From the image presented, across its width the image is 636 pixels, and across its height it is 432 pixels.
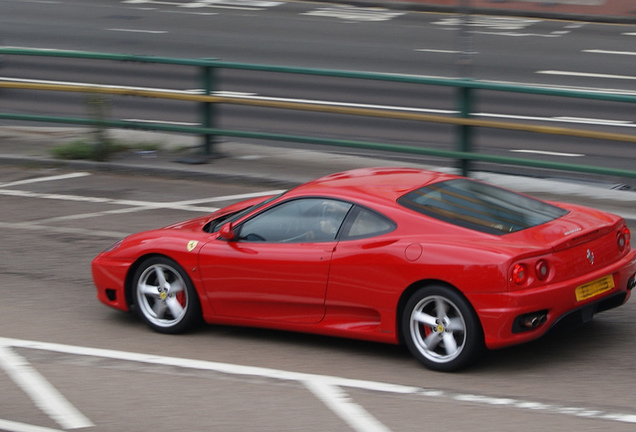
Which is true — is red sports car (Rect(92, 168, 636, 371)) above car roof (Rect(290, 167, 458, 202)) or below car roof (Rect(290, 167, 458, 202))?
below

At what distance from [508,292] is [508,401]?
2.15ft

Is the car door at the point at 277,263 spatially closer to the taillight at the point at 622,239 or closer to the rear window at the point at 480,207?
the rear window at the point at 480,207

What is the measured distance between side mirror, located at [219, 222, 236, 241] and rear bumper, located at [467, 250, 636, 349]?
1.92 m

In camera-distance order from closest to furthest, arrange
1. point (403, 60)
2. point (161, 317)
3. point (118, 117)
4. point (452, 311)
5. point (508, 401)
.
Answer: point (508, 401)
point (452, 311)
point (161, 317)
point (118, 117)
point (403, 60)

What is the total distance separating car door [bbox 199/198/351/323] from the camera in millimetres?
7152

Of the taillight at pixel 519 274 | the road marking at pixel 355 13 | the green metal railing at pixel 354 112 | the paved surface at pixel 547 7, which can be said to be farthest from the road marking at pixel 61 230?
the paved surface at pixel 547 7

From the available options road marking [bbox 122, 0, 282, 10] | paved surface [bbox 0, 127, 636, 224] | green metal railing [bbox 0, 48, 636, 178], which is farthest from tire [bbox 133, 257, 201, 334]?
road marking [bbox 122, 0, 282, 10]

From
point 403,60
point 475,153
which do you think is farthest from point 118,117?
point 403,60

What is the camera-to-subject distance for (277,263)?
7285mm

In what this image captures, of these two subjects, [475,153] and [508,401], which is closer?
[508,401]

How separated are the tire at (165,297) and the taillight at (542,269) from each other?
259 cm

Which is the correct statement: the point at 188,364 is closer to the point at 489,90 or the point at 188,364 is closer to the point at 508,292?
the point at 508,292

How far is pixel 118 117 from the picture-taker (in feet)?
47.5

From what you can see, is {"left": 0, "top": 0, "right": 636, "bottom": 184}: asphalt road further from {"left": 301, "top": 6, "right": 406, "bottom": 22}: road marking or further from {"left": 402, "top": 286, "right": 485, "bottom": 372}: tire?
{"left": 402, "top": 286, "right": 485, "bottom": 372}: tire
